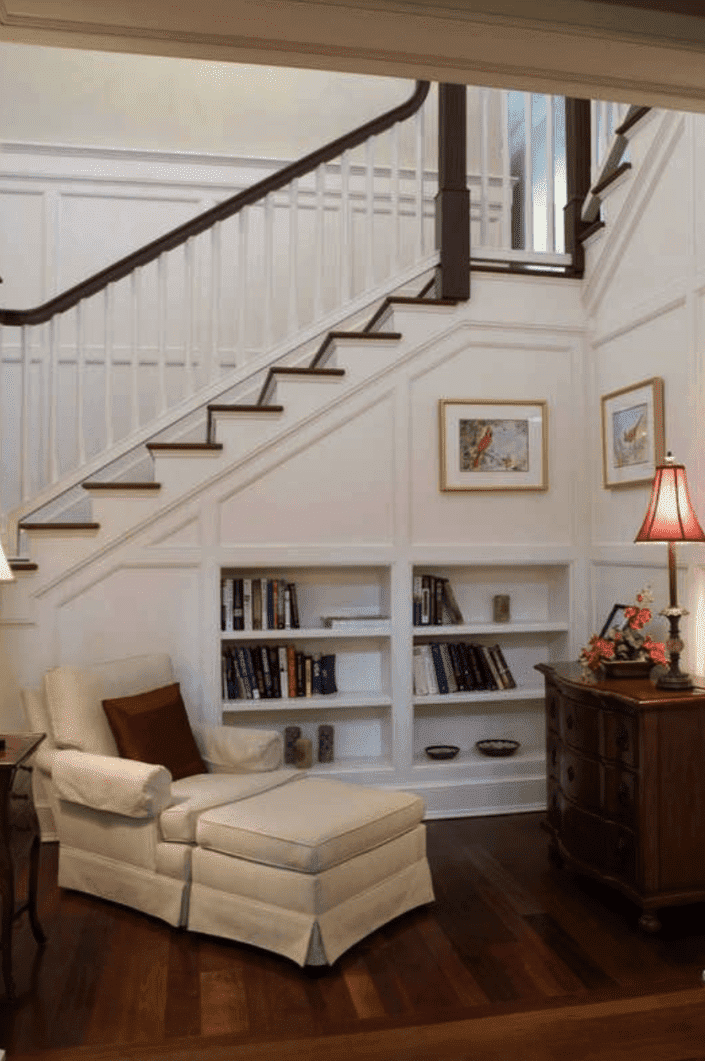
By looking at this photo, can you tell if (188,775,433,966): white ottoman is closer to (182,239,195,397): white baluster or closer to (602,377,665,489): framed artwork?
(602,377,665,489): framed artwork

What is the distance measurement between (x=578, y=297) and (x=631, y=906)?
298cm

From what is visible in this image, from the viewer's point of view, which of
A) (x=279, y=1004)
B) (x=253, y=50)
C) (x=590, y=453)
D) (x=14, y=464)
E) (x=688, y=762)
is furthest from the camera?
(x=14, y=464)

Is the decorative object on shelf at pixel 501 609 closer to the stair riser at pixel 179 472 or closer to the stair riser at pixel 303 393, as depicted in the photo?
the stair riser at pixel 303 393

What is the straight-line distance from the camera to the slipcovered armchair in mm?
2904

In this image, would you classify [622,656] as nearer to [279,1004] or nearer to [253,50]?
[279,1004]

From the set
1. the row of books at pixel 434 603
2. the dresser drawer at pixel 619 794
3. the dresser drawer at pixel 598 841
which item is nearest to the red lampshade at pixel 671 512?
the dresser drawer at pixel 619 794

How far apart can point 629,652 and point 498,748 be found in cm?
122

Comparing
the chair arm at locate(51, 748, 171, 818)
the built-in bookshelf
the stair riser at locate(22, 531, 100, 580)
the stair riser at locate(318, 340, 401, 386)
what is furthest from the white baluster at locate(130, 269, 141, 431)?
the chair arm at locate(51, 748, 171, 818)

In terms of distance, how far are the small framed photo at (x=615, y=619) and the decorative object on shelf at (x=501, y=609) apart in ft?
1.81

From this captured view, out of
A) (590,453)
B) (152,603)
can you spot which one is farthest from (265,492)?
(590,453)

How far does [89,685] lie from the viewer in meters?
3.62

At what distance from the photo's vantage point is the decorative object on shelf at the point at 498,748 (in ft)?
15.0

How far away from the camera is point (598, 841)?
3334mm

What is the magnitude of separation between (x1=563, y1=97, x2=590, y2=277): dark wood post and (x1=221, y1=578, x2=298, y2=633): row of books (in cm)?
231
